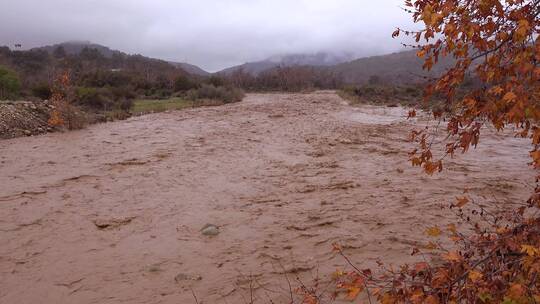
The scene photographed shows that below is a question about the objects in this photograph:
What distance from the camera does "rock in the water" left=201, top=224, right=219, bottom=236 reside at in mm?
5219

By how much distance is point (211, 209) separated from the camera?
20.2 ft

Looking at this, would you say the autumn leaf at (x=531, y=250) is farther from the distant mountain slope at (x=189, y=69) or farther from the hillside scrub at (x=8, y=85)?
the distant mountain slope at (x=189, y=69)

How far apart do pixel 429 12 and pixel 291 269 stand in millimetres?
2857

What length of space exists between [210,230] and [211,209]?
0.91 metres

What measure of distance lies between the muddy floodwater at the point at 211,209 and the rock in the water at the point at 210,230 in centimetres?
4

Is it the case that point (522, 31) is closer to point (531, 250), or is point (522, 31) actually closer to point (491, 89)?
point (491, 89)

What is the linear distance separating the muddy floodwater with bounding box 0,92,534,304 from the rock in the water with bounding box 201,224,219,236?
0.04 metres

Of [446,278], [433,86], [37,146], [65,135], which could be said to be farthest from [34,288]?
[65,135]

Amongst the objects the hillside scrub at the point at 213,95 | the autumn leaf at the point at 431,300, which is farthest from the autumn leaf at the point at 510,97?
the hillside scrub at the point at 213,95

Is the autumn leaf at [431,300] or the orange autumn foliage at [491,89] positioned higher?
the orange autumn foliage at [491,89]

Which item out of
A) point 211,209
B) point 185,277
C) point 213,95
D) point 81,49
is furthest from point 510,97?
point 81,49

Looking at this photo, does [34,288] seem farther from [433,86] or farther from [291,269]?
[433,86]

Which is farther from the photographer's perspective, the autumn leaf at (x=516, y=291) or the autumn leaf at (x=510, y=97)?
the autumn leaf at (x=516, y=291)

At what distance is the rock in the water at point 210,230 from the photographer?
522cm
